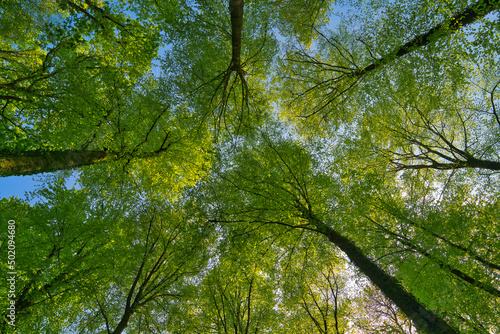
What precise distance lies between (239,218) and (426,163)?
28.6ft

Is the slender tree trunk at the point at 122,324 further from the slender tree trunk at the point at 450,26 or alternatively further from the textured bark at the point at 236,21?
the slender tree trunk at the point at 450,26

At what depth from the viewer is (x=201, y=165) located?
10.2 metres

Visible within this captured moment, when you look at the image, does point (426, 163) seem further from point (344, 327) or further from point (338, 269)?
point (344, 327)

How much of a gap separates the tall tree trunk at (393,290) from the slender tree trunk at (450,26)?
218 inches

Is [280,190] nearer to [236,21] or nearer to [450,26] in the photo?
[236,21]

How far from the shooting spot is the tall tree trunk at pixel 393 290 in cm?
439

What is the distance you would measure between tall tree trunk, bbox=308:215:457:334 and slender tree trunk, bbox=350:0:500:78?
5.53 meters

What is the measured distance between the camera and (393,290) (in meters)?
5.26

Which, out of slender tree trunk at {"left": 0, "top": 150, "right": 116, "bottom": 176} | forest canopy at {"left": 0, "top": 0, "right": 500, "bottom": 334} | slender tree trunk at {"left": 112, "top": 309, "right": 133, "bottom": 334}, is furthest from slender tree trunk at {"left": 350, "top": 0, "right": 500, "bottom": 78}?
slender tree trunk at {"left": 112, "top": 309, "right": 133, "bottom": 334}

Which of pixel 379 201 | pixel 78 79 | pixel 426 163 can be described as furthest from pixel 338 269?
pixel 78 79

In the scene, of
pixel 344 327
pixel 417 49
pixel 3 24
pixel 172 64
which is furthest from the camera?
pixel 344 327

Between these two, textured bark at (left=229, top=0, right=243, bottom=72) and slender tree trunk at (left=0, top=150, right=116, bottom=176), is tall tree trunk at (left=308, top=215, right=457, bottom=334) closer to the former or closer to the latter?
textured bark at (left=229, top=0, right=243, bottom=72)

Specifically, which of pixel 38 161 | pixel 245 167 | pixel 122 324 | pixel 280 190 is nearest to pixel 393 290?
pixel 280 190

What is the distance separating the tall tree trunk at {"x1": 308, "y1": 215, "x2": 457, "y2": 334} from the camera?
439cm
